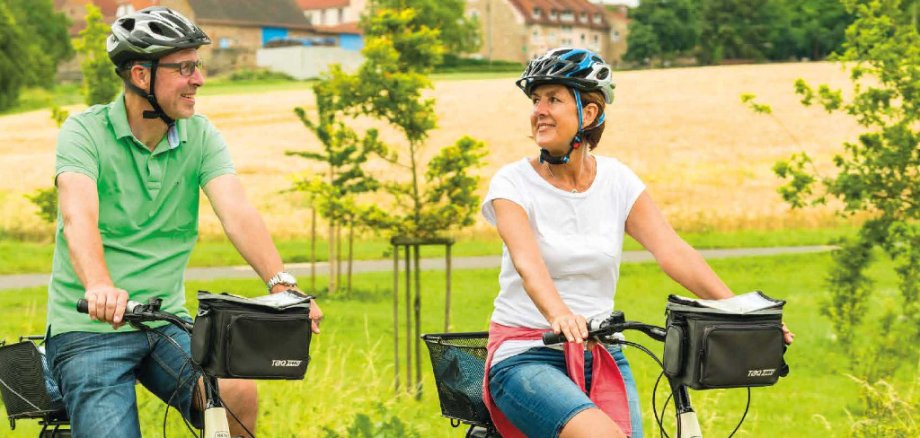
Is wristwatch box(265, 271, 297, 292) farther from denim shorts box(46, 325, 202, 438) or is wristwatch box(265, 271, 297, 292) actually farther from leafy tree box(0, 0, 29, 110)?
leafy tree box(0, 0, 29, 110)

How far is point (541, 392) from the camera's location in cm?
441

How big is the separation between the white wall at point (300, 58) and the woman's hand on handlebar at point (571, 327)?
245 feet

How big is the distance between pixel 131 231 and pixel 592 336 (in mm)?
1487

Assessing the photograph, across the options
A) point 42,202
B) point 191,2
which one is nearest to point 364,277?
point 42,202

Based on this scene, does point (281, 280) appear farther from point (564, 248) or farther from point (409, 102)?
point (409, 102)

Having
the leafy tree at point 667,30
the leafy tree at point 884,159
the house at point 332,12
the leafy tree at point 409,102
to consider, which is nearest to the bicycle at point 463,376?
the leafy tree at point 409,102

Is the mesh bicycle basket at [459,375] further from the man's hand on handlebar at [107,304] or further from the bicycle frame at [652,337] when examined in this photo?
the man's hand on handlebar at [107,304]

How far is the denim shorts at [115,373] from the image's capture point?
438 cm

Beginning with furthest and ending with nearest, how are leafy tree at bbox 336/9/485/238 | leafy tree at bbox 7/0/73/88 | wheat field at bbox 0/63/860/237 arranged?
leafy tree at bbox 7/0/73/88 → wheat field at bbox 0/63/860/237 → leafy tree at bbox 336/9/485/238

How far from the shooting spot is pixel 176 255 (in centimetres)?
461

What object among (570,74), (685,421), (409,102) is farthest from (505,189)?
(409,102)

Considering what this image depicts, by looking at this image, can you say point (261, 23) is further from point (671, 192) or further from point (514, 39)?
point (671, 192)

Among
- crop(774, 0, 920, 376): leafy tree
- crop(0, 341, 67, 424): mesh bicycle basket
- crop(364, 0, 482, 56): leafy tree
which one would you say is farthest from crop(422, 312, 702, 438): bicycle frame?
→ crop(364, 0, 482, 56): leafy tree

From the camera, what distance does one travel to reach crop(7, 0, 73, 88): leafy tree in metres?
56.5
